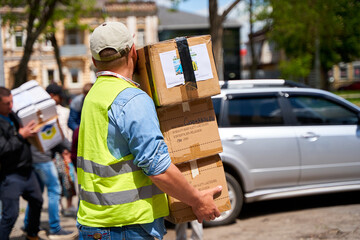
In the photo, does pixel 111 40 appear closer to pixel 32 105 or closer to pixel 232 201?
pixel 32 105

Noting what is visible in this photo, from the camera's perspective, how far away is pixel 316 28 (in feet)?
63.0

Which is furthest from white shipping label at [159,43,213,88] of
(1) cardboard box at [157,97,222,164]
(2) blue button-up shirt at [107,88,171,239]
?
(2) blue button-up shirt at [107,88,171,239]

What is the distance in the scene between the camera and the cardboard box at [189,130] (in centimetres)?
244

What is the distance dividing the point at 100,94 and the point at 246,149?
3710 mm

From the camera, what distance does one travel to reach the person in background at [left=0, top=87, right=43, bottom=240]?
4098 millimetres

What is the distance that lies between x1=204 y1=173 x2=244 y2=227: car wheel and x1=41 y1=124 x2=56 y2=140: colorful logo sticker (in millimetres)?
2284

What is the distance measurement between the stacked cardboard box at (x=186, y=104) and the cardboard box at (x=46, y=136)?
7.48 ft

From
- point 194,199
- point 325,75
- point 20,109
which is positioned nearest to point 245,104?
point 20,109

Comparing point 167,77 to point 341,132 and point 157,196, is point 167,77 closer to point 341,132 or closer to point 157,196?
point 157,196

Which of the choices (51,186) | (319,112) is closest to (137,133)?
(51,186)

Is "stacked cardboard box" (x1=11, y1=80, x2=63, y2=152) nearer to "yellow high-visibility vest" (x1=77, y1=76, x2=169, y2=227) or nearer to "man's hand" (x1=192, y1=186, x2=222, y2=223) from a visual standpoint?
"yellow high-visibility vest" (x1=77, y1=76, x2=169, y2=227)

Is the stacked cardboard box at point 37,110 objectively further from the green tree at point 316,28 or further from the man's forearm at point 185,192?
the green tree at point 316,28

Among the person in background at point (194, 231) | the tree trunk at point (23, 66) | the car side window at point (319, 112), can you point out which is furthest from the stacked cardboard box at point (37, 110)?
the tree trunk at point (23, 66)

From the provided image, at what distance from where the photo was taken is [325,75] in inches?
1420
